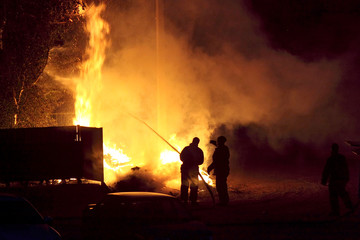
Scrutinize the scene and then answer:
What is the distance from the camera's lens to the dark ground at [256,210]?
1127cm

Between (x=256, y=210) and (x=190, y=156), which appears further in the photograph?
(x=190, y=156)

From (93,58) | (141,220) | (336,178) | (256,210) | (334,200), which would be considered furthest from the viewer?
(93,58)

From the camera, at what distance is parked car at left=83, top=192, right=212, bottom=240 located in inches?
307

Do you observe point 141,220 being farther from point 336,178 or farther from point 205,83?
point 205,83

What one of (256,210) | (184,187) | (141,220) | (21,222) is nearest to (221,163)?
(184,187)

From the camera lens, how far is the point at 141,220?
8.16 metres

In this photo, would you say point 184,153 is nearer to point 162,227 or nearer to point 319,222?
point 319,222

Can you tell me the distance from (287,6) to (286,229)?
53.7 feet

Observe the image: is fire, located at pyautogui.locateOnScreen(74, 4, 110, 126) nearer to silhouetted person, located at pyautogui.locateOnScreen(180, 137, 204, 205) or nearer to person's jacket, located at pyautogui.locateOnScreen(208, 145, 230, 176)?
silhouetted person, located at pyautogui.locateOnScreen(180, 137, 204, 205)

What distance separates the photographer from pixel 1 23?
1791cm

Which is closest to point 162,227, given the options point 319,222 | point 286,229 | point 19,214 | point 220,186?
point 19,214

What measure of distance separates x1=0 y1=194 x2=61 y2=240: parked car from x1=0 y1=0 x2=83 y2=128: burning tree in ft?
30.6

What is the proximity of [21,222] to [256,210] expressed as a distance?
732cm

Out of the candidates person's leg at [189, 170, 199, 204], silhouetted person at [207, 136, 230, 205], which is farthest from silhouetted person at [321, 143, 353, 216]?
person's leg at [189, 170, 199, 204]
